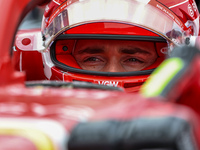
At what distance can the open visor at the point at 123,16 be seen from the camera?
127 centimetres

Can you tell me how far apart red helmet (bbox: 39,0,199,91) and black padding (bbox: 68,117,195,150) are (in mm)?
918

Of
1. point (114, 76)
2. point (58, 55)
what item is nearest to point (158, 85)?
point (114, 76)

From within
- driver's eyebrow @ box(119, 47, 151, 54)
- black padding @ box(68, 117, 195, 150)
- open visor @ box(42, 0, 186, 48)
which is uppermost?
open visor @ box(42, 0, 186, 48)

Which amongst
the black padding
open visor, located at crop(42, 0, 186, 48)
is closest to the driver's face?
open visor, located at crop(42, 0, 186, 48)

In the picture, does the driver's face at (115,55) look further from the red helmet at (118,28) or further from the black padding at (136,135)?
the black padding at (136,135)

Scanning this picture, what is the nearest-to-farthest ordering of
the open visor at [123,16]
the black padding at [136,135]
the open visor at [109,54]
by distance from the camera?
the black padding at [136,135] < the open visor at [123,16] < the open visor at [109,54]

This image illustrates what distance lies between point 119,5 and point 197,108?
94 cm

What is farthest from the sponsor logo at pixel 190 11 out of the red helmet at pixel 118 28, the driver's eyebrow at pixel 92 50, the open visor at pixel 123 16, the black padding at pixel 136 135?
the black padding at pixel 136 135

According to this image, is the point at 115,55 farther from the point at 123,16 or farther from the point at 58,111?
the point at 58,111

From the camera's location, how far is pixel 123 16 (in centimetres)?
127

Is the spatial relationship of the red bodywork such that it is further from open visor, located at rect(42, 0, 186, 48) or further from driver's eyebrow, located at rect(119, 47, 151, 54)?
driver's eyebrow, located at rect(119, 47, 151, 54)

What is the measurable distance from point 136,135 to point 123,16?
993 mm

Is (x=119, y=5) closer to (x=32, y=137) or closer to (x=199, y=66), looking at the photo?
(x=199, y=66)

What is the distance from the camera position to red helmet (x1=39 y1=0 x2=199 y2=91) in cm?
127
